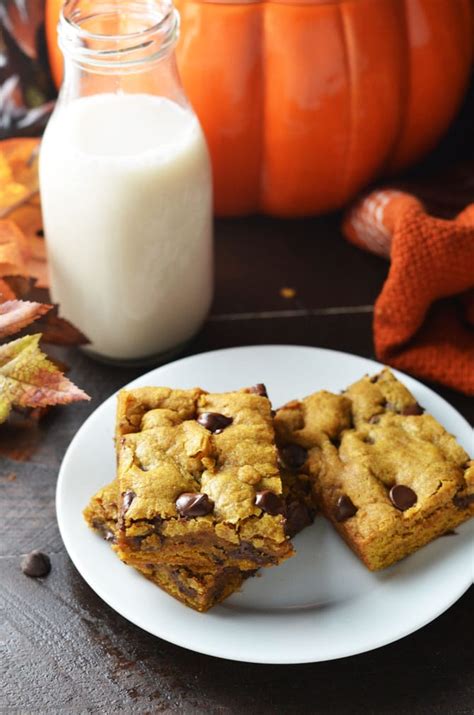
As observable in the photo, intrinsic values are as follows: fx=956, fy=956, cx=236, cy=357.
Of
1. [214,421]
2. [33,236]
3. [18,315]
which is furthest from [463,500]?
[33,236]

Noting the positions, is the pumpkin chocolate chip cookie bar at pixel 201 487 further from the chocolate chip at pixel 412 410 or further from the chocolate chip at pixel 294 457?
the chocolate chip at pixel 412 410

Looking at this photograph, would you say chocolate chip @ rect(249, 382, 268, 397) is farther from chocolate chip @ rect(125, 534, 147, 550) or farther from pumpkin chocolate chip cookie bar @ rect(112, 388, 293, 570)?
chocolate chip @ rect(125, 534, 147, 550)

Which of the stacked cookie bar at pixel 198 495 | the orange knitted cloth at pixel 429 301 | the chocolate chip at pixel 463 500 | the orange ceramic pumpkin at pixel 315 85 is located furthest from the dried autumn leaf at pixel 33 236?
the chocolate chip at pixel 463 500

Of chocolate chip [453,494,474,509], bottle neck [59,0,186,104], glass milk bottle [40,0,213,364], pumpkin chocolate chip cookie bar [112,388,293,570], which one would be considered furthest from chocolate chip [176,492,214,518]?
bottle neck [59,0,186,104]

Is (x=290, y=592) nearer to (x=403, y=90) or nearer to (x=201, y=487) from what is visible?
(x=201, y=487)

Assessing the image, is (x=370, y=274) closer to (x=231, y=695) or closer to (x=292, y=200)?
(x=292, y=200)
